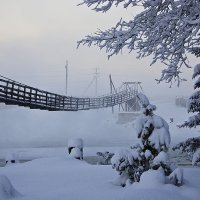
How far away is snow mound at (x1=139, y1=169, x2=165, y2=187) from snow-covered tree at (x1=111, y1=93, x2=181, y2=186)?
1.47 feet

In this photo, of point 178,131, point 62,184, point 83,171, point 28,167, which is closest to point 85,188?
point 62,184

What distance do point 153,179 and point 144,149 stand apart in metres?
1.11

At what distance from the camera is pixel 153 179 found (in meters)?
7.39

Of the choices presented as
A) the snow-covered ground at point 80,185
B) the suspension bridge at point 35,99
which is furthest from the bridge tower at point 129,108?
the snow-covered ground at point 80,185

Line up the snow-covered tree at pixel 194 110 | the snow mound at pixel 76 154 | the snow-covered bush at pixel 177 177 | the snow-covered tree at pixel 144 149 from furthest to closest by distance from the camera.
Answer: the snow mound at pixel 76 154 → the snow-covered tree at pixel 194 110 → the snow-covered tree at pixel 144 149 → the snow-covered bush at pixel 177 177

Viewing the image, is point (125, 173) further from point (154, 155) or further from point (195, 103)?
point (195, 103)

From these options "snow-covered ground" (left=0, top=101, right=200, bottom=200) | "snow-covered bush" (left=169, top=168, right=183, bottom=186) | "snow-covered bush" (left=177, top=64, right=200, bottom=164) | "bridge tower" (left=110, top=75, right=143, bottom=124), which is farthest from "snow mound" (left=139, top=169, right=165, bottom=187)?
"bridge tower" (left=110, top=75, right=143, bottom=124)

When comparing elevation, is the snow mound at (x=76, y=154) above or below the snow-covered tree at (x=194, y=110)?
below

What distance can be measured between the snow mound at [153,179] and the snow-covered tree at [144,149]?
0.45 metres

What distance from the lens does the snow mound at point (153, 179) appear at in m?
7.33

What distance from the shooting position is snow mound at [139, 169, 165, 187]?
733 centimetres

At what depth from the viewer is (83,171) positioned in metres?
10.5

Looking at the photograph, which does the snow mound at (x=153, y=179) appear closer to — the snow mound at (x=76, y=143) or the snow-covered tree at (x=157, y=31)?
the snow-covered tree at (x=157, y=31)

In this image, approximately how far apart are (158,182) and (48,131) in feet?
154
